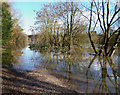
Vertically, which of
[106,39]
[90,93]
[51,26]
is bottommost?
[90,93]

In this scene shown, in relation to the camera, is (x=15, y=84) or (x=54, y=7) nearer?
(x=15, y=84)

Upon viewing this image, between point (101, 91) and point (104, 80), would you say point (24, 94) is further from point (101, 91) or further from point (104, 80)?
point (104, 80)

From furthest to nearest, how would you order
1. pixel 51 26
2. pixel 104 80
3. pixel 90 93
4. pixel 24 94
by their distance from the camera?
1. pixel 51 26
2. pixel 104 80
3. pixel 90 93
4. pixel 24 94

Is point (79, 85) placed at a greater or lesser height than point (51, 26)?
lesser

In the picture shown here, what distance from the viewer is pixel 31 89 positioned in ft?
13.4

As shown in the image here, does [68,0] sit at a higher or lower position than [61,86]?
higher

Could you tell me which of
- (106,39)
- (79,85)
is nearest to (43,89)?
(79,85)

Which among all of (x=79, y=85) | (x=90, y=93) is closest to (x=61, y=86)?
(x=79, y=85)

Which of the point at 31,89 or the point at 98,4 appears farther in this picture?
the point at 98,4

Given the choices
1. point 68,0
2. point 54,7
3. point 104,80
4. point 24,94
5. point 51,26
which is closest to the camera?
point 24,94

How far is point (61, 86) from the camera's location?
4.55m

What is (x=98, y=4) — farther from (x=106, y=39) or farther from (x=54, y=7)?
(x=54, y=7)

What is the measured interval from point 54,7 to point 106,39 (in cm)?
1038

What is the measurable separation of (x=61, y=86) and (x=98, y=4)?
987 centimetres
